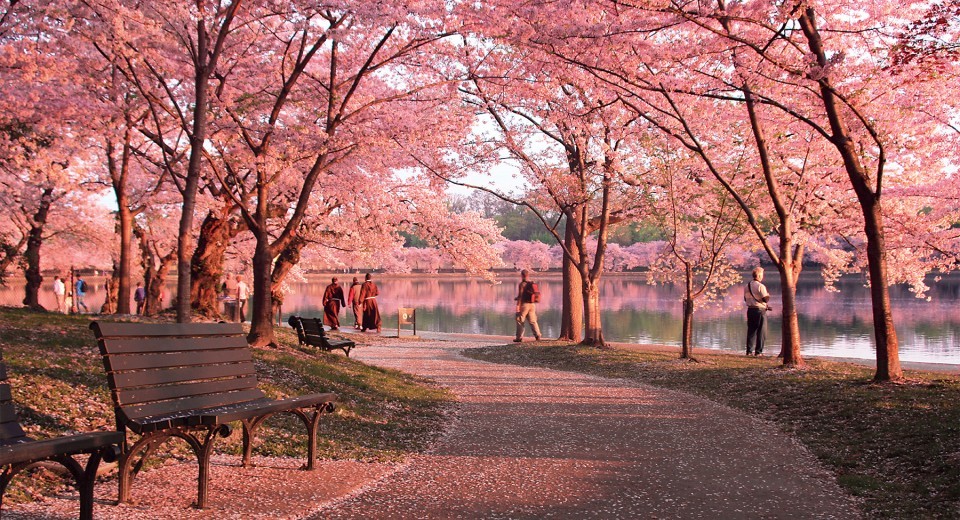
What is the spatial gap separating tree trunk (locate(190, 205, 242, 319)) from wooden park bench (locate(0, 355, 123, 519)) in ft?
47.9

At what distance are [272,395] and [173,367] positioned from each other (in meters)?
3.59

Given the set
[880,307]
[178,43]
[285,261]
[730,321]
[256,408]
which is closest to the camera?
[256,408]

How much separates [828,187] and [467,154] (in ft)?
26.2

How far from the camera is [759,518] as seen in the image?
4793 mm

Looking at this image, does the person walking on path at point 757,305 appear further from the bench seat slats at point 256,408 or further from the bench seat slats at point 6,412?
the bench seat slats at point 6,412

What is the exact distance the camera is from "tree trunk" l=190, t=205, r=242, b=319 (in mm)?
18406

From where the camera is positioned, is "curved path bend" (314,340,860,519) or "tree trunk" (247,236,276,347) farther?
"tree trunk" (247,236,276,347)

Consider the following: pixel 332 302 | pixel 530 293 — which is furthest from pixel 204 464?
pixel 332 302

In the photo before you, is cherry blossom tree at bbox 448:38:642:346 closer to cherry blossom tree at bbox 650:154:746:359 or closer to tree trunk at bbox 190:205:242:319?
cherry blossom tree at bbox 650:154:746:359

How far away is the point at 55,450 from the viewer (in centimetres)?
362

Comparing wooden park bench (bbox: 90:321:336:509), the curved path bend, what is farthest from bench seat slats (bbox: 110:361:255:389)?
the curved path bend

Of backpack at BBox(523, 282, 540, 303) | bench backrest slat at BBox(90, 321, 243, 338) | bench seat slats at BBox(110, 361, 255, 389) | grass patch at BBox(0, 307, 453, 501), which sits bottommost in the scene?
grass patch at BBox(0, 307, 453, 501)

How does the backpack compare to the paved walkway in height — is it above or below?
above

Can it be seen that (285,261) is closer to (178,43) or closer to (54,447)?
(178,43)
